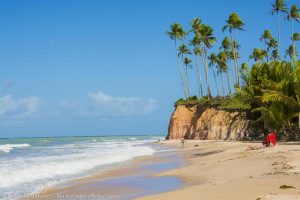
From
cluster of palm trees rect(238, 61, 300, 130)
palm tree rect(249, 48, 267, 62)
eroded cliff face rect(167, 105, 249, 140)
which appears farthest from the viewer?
palm tree rect(249, 48, 267, 62)

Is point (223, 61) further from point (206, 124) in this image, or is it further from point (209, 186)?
point (209, 186)

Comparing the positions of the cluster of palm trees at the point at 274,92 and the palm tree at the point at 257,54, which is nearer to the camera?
the cluster of palm trees at the point at 274,92

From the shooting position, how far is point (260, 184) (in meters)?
9.98

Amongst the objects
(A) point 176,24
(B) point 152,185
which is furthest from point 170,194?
(A) point 176,24

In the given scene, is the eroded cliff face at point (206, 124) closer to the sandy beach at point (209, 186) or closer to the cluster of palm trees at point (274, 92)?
the cluster of palm trees at point (274, 92)

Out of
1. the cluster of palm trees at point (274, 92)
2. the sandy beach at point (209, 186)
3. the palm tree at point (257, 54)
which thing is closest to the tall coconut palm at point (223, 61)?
the palm tree at point (257, 54)

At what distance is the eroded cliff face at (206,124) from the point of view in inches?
1883

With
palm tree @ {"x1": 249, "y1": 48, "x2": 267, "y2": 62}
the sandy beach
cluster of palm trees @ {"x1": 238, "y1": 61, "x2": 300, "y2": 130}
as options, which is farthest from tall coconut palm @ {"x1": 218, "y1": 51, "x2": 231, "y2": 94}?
the sandy beach

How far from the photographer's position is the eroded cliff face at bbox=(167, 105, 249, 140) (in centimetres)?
4783

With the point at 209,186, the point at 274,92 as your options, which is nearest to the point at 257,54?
the point at 274,92

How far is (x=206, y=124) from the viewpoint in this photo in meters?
57.6

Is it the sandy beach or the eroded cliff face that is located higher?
the eroded cliff face

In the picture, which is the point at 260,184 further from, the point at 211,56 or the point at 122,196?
the point at 211,56

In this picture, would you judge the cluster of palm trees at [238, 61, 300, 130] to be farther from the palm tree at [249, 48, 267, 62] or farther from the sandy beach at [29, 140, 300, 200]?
the palm tree at [249, 48, 267, 62]
